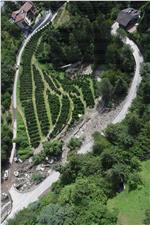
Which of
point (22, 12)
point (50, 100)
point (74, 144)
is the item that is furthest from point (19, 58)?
point (74, 144)

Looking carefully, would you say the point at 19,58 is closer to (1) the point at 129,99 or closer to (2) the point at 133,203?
(1) the point at 129,99

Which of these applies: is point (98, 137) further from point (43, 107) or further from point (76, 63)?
point (76, 63)

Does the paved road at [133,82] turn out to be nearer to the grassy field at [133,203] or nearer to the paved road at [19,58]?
the grassy field at [133,203]

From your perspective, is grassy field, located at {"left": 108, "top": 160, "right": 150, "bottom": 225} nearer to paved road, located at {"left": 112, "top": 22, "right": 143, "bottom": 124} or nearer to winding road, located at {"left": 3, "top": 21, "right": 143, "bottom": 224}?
winding road, located at {"left": 3, "top": 21, "right": 143, "bottom": 224}

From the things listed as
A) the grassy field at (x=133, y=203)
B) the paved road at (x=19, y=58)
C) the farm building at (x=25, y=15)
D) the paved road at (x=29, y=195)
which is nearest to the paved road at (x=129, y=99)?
the paved road at (x=29, y=195)

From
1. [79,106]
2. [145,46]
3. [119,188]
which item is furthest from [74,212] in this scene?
[145,46]
